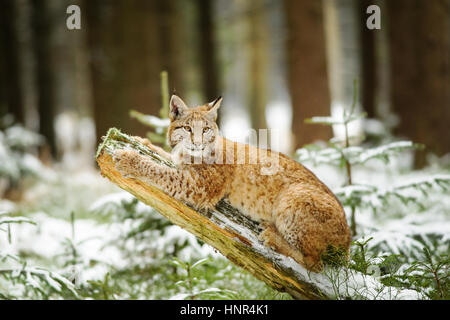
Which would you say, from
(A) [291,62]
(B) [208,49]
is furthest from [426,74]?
(B) [208,49]

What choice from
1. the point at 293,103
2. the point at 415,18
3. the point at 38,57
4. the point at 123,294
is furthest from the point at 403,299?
the point at 38,57

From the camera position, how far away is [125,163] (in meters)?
3.15

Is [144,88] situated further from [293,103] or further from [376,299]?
[376,299]

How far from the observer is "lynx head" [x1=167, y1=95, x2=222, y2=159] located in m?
3.35

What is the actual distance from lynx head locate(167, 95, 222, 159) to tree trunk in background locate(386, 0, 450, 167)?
21.8ft

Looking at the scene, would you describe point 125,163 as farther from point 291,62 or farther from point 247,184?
point 291,62

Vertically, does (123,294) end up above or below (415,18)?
below

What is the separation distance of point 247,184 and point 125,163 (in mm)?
1113

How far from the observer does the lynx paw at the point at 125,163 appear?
3.15m

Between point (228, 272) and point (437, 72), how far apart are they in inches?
278

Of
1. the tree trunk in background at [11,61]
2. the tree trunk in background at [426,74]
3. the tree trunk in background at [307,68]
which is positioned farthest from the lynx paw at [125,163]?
the tree trunk in background at [11,61]

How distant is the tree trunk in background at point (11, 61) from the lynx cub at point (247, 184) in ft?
32.7

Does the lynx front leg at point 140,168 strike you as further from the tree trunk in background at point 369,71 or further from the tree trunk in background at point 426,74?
the tree trunk in background at point 369,71
